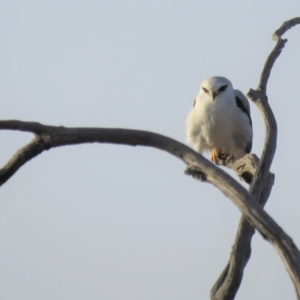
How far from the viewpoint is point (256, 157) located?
9.39 m

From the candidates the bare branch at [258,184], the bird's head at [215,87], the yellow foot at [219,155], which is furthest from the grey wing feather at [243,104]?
the bare branch at [258,184]

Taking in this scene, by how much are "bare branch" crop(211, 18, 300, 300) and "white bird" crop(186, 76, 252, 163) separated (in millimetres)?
3559

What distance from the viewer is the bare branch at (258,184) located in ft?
22.9

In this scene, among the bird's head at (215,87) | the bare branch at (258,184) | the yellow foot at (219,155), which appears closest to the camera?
the bare branch at (258,184)

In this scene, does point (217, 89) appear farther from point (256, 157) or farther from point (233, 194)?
point (233, 194)

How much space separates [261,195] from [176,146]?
9.42 feet

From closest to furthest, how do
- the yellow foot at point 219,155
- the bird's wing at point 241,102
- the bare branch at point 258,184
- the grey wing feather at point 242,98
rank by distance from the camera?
the bare branch at point 258,184
the yellow foot at point 219,155
the bird's wing at point 241,102
the grey wing feather at point 242,98

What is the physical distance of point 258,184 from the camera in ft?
26.6

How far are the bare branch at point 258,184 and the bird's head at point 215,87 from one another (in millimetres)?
3963

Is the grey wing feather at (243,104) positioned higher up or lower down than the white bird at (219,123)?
higher up

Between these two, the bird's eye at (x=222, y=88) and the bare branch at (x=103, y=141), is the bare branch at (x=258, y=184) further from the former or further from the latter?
the bird's eye at (x=222, y=88)

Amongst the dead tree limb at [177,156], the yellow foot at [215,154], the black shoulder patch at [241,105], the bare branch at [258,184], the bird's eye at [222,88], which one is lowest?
the dead tree limb at [177,156]

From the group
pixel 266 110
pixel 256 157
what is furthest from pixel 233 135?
pixel 266 110

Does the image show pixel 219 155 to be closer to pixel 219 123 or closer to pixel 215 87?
pixel 219 123
